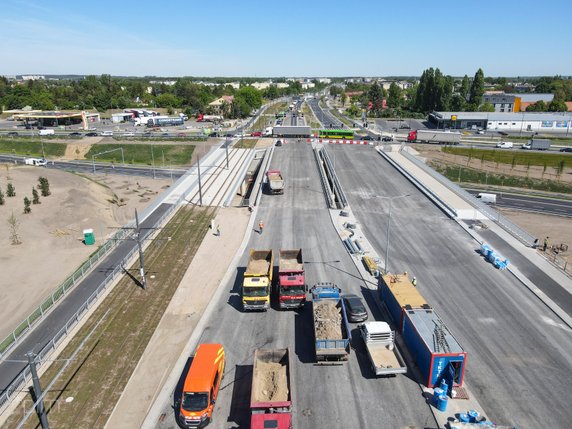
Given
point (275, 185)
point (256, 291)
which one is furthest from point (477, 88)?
point (256, 291)

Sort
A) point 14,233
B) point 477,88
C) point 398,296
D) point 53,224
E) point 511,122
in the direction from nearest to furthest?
1. point 398,296
2. point 14,233
3. point 53,224
4. point 511,122
5. point 477,88

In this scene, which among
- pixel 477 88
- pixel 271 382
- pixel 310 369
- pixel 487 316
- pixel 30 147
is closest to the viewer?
pixel 271 382

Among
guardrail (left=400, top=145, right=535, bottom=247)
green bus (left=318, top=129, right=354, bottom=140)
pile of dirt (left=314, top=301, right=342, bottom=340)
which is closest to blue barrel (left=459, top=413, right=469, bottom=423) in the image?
pile of dirt (left=314, top=301, right=342, bottom=340)

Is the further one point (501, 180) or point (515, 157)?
point (515, 157)

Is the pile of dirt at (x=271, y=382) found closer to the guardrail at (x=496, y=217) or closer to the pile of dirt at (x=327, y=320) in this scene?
the pile of dirt at (x=327, y=320)

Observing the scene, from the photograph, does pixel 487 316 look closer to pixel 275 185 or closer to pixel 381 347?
pixel 381 347

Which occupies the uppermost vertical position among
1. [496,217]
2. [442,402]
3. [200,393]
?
[496,217]
